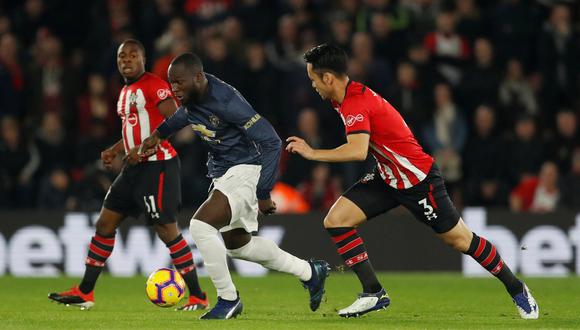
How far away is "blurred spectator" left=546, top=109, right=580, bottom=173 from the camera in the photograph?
15625 mm

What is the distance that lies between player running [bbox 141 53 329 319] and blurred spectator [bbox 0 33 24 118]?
810cm

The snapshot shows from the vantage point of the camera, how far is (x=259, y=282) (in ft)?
44.7

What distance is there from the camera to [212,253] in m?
8.63

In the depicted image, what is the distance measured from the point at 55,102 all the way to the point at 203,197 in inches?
105

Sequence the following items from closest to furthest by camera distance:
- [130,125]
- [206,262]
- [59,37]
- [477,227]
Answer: [206,262] → [130,125] → [477,227] → [59,37]

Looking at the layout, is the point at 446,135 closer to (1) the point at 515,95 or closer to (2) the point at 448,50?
(1) the point at 515,95

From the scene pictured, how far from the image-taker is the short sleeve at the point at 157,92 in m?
9.84

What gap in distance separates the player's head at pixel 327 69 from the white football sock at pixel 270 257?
1259 millimetres

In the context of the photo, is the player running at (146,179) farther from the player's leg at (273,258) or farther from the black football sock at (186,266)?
the player's leg at (273,258)

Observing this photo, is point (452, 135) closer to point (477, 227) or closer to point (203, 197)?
point (477, 227)

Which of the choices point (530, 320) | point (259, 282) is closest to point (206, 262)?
point (530, 320)

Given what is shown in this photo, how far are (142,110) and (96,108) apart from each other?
6694 mm

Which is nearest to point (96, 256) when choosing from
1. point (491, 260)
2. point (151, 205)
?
point (151, 205)

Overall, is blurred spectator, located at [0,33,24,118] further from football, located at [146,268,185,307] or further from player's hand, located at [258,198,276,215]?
player's hand, located at [258,198,276,215]
